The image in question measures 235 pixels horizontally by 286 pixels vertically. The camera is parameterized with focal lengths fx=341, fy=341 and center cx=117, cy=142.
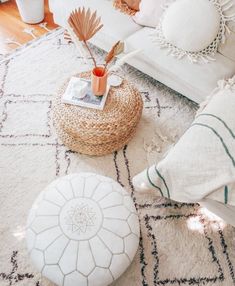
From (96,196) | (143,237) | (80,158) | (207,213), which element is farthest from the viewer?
(80,158)

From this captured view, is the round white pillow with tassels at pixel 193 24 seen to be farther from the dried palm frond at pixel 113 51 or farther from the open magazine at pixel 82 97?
the open magazine at pixel 82 97

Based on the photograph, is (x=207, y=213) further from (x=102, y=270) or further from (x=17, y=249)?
(x=17, y=249)

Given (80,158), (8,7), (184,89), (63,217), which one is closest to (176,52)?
(184,89)

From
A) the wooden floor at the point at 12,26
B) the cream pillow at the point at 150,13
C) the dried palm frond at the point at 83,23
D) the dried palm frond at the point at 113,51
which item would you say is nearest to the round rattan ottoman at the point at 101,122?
the dried palm frond at the point at 113,51

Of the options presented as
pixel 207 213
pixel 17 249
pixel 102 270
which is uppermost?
pixel 102 270

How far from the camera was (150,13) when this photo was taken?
220 centimetres

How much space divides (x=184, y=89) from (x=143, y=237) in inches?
37.0

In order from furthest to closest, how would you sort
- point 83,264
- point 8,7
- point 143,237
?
point 8,7, point 143,237, point 83,264

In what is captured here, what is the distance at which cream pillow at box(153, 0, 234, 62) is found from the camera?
1989mm

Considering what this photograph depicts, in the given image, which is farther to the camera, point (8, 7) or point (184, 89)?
point (8, 7)

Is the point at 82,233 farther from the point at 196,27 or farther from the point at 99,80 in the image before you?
the point at 196,27

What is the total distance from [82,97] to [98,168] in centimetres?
40

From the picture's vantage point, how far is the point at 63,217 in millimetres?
1331

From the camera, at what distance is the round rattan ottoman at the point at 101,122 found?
1762 millimetres
